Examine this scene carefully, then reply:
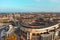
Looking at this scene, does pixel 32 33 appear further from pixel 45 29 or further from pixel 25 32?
pixel 45 29

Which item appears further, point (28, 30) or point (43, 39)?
point (28, 30)

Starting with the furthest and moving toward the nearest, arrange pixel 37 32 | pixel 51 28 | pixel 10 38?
pixel 51 28 → pixel 37 32 → pixel 10 38

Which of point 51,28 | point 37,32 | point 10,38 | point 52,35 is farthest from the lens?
point 51,28

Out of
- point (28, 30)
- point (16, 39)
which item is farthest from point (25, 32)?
point (16, 39)

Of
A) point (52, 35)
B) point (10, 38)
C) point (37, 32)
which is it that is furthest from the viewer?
point (37, 32)

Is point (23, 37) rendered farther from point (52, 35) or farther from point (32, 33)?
point (52, 35)

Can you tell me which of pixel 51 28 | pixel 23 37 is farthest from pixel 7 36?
pixel 51 28

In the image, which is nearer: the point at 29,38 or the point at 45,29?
the point at 29,38

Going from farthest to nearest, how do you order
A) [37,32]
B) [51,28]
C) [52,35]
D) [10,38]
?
[51,28] < [37,32] < [52,35] < [10,38]
